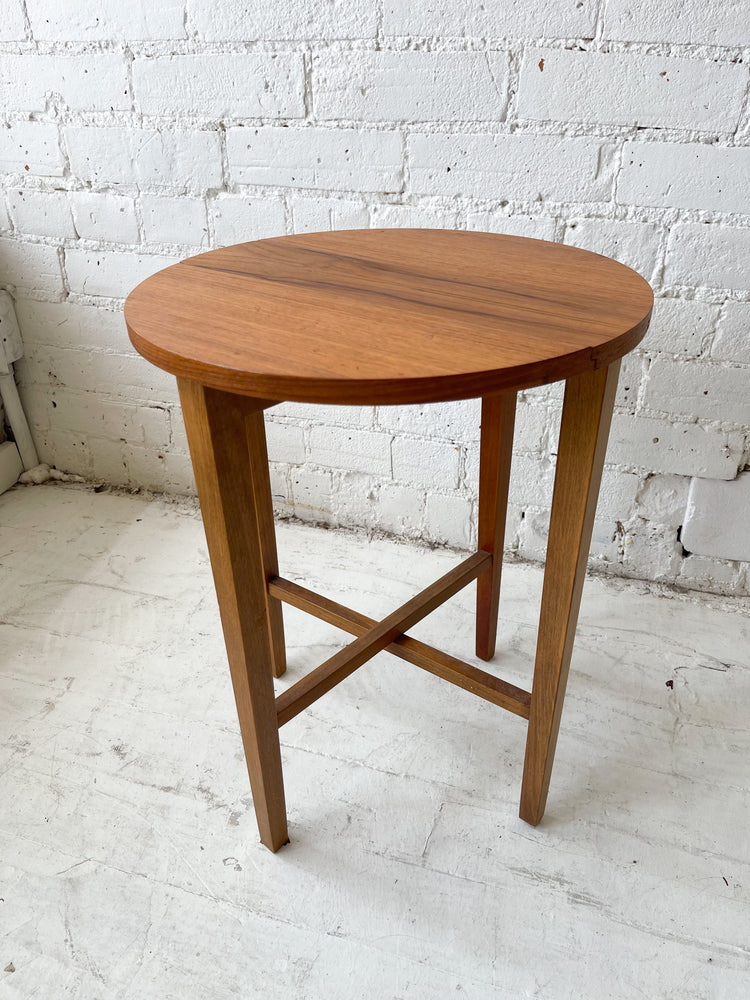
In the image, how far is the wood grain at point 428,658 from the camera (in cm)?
108

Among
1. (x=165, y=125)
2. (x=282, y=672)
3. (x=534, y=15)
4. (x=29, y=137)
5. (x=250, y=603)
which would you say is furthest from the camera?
(x=29, y=137)

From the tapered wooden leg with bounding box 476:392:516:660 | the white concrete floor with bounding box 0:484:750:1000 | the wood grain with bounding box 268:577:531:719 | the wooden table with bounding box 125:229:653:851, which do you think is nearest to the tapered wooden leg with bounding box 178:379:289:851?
the wooden table with bounding box 125:229:653:851

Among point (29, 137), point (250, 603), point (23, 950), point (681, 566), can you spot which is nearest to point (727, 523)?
point (681, 566)

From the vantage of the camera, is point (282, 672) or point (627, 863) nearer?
point (627, 863)

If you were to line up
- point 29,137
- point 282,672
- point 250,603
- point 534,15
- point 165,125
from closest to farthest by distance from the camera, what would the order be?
point 250,603
point 534,15
point 282,672
point 165,125
point 29,137

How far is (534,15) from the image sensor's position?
1240 millimetres

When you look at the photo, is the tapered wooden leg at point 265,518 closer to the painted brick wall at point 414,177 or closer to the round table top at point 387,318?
the round table top at point 387,318

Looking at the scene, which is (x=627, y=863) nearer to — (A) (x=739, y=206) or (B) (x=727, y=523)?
(B) (x=727, y=523)

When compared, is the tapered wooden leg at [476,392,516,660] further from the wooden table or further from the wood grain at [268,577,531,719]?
the wood grain at [268,577,531,719]

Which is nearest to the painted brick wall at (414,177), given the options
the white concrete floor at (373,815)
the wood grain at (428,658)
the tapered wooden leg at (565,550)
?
the white concrete floor at (373,815)

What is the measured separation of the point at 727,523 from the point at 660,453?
8.1 inches

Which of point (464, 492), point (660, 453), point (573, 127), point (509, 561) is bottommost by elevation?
point (509, 561)

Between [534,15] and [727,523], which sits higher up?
[534,15]

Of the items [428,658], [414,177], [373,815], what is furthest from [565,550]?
[414,177]
